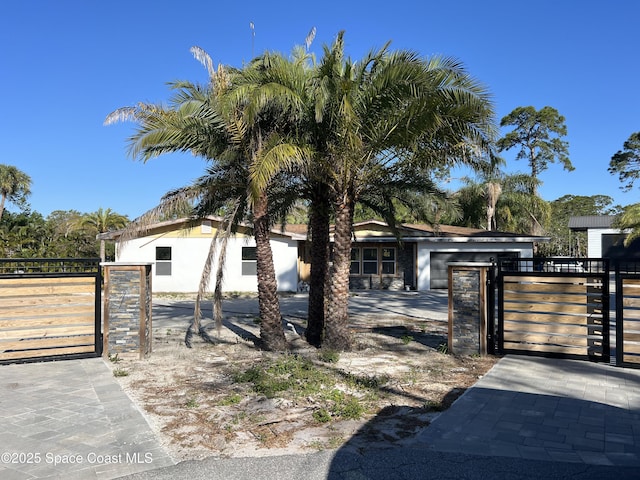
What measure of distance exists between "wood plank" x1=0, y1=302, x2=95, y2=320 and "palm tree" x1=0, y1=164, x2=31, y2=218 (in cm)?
3263

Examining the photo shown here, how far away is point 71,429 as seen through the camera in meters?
4.86

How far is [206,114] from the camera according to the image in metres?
8.50

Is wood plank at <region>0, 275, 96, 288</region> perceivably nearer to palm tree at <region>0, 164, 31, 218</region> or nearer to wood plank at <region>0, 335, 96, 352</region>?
wood plank at <region>0, 335, 96, 352</region>

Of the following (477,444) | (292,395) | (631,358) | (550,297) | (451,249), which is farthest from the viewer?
(451,249)

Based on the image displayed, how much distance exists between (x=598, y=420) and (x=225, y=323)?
9.26 m

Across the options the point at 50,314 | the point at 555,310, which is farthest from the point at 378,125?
the point at 50,314

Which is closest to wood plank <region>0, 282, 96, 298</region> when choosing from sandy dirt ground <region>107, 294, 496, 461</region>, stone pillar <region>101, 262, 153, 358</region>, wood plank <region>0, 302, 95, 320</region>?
wood plank <region>0, 302, 95, 320</region>

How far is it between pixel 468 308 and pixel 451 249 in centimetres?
1488

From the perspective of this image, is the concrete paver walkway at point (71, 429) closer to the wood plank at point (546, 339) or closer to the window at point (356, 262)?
the wood plank at point (546, 339)

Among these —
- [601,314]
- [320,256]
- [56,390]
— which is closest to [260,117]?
[320,256]

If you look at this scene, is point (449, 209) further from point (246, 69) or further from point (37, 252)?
point (37, 252)

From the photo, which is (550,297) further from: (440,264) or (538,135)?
(538,135)

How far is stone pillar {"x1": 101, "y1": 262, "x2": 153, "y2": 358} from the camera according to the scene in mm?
8117

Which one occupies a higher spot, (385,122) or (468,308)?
(385,122)
